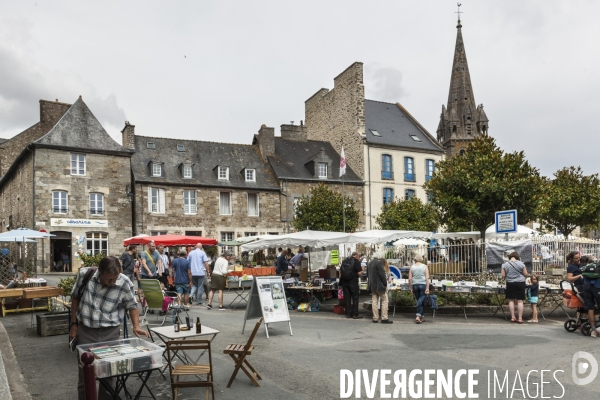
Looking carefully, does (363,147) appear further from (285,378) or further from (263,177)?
(285,378)

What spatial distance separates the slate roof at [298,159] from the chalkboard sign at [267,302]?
79.1 feet

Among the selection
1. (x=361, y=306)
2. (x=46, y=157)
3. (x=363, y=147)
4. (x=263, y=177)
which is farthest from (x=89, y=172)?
(x=361, y=306)

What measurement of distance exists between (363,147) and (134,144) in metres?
15.1

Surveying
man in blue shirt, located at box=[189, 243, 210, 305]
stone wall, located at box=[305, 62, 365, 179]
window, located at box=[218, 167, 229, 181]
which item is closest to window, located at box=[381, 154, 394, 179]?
stone wall, located at box=[305, 62, 365, 179]

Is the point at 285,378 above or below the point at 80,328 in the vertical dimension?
below

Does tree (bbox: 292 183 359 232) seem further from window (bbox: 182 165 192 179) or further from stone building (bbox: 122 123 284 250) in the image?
window (bbox: 182 165 192 179)

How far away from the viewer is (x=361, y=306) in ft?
49.9

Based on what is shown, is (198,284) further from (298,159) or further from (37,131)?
(37,131)

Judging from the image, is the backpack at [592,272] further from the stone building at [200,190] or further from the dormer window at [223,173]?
the dormer window at [223,173]

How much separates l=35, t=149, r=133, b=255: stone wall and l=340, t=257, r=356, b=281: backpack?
20.8 meters

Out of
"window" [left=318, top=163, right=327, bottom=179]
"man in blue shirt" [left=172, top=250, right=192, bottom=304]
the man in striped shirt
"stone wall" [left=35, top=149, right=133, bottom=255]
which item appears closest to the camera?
the man in striped shirt

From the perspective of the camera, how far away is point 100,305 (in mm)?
4953

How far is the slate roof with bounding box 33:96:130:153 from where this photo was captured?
29250 mm

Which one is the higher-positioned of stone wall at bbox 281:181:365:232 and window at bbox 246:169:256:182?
window at bbox 246:169:256:182
